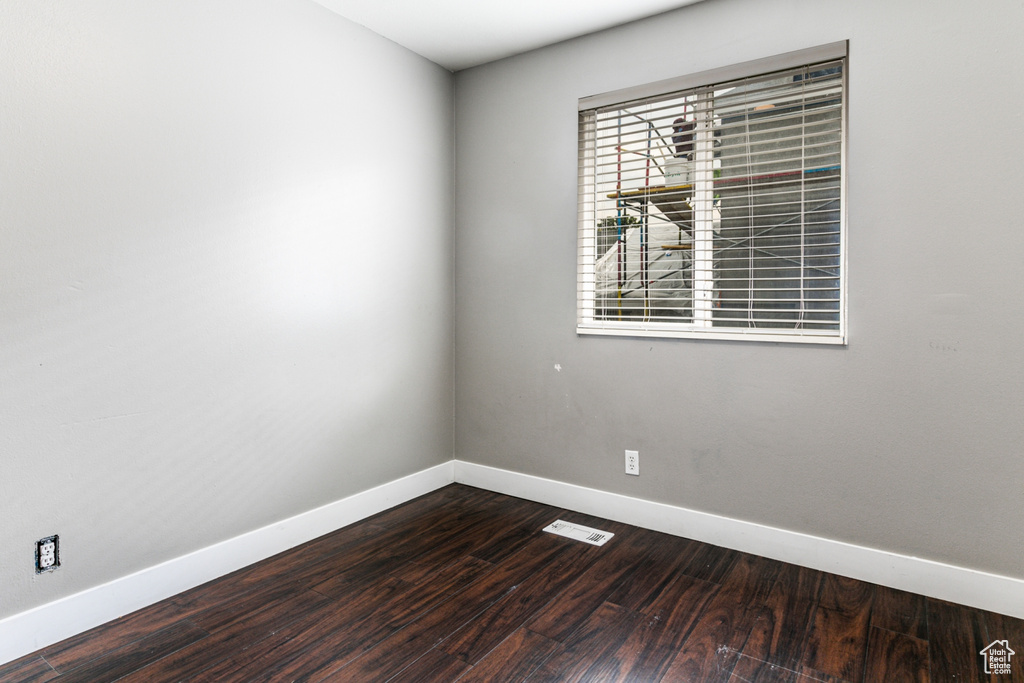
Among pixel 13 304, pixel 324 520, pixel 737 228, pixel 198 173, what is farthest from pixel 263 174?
pixel 737 228

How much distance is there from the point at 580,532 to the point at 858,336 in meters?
1.47

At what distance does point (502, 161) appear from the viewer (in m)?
3.18

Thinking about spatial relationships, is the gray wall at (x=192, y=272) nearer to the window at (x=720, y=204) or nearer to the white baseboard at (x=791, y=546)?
the white baseboard at (x=791, y=546)

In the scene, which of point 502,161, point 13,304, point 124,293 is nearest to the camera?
point 13,304

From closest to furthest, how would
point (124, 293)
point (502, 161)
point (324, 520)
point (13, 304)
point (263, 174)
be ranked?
point (13, 304) → point (124, 293) → point (263, 174) → point (324, 520) → point (502, 161)

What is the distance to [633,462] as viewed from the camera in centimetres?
280

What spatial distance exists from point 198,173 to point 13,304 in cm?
75

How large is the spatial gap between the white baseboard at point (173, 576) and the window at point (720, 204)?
1453mm

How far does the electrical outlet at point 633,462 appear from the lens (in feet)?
9.15

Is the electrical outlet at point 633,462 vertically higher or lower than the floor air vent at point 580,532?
higher

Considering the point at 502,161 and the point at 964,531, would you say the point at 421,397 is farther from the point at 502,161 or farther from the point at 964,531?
the point at 964,531
